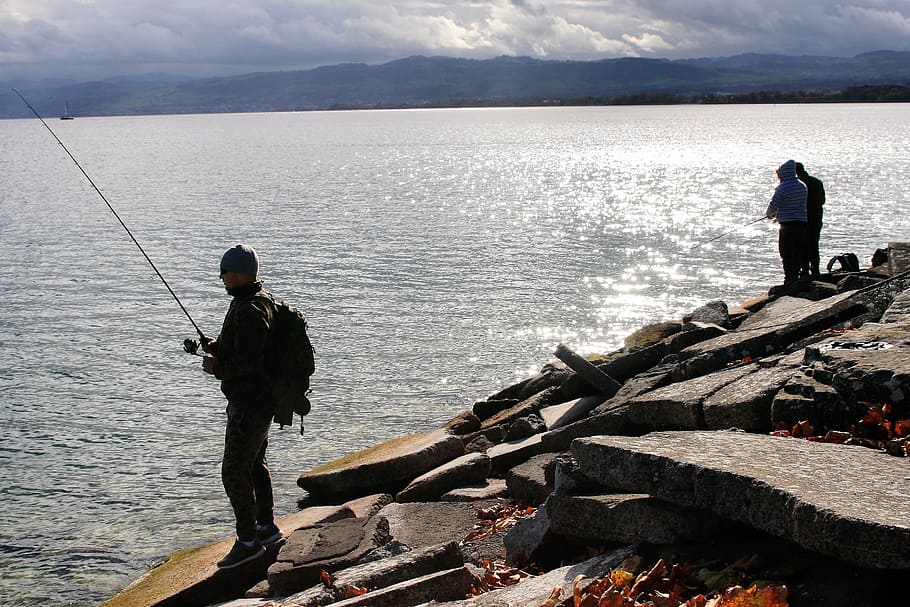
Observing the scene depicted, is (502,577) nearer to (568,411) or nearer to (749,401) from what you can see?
(749,401)

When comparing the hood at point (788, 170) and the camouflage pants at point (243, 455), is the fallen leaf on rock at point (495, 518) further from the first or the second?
the hood at point (788, 170)

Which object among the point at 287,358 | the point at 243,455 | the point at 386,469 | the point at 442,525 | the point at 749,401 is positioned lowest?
the point at 386,469

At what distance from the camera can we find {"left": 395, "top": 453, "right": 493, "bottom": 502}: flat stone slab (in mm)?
9625

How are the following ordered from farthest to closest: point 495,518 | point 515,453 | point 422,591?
point 515,453 < point 495,518 < point 422,591

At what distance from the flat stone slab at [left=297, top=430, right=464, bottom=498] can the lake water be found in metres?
1.13

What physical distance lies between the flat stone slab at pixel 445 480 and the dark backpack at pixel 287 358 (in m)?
2.26

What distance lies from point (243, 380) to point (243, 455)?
686mm

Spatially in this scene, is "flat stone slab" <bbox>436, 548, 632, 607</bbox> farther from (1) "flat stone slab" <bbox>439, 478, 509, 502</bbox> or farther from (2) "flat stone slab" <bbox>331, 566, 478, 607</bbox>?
(1) "flat stone slab" <bbox>439, 478, 509, 502</bbox>

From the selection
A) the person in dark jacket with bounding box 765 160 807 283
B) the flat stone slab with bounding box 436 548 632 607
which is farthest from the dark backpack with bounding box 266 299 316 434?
the person in dark jacket with bounding box 765 160 807 283

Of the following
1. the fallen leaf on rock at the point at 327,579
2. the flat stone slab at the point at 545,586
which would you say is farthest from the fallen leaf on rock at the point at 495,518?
the flat stone slab at the point at 545,586

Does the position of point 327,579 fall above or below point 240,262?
below

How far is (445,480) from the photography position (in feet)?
31.6

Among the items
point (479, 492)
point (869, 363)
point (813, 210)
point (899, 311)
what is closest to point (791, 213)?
point (813, 210)

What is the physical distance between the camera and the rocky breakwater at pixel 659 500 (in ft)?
15.8
